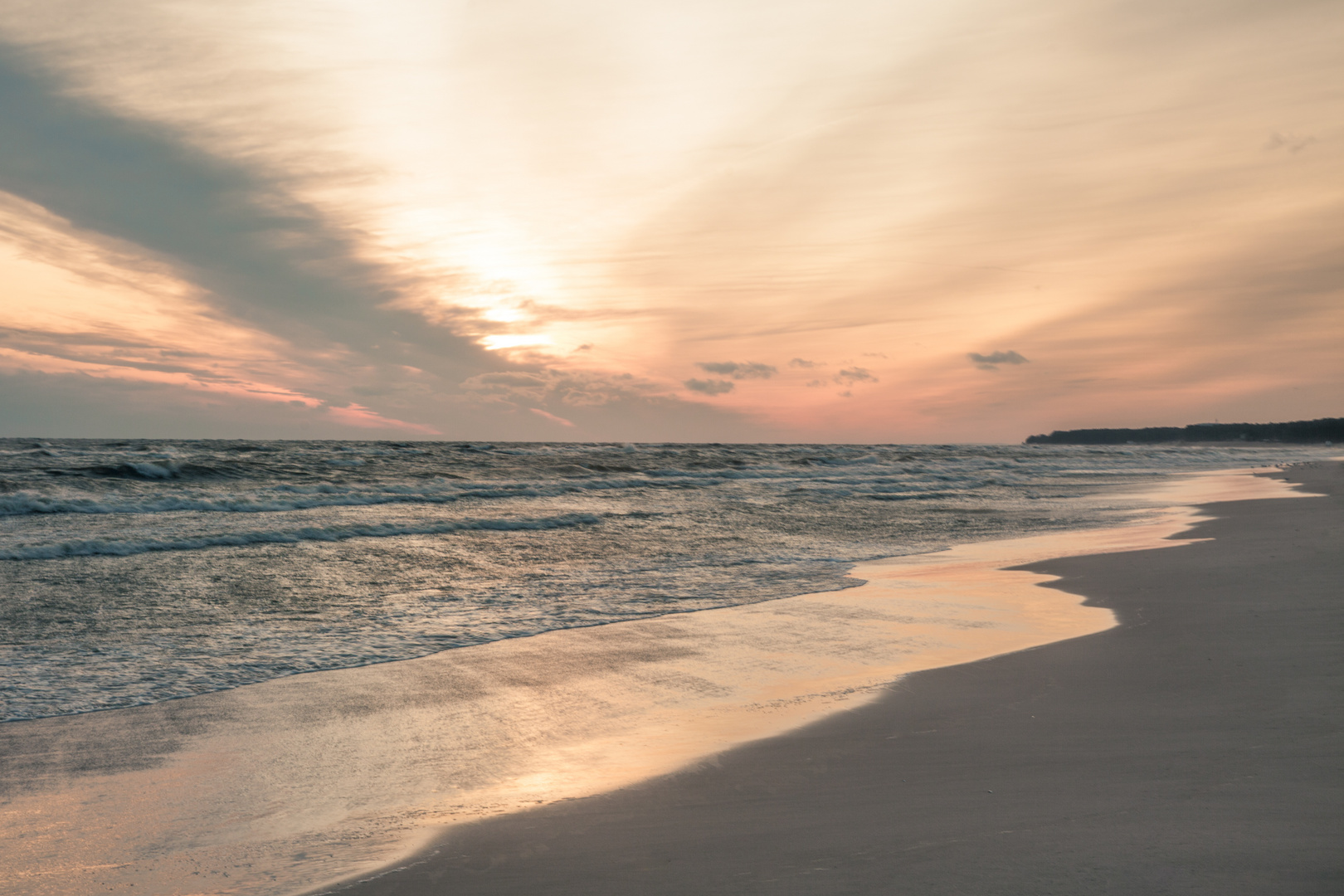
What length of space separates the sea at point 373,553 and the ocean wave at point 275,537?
0.20 feet

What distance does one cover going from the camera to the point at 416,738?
4016 mm

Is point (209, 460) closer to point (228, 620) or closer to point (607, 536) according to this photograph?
point (607, 536)

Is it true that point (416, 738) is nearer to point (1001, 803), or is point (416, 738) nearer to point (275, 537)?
point (1001, 803)

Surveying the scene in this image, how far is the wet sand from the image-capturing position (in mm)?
2457

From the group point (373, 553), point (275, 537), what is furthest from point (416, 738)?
point (275, 537)

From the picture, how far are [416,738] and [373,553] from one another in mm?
7624

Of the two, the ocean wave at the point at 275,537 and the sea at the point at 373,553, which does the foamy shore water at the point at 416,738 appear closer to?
the sea at the point at 373,553

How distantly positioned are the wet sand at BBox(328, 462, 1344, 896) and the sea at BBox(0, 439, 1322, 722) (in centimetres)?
324

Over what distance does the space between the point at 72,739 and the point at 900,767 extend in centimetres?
423

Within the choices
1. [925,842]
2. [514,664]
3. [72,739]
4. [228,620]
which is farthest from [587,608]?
[925,842]

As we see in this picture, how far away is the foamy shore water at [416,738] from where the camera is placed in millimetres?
2854

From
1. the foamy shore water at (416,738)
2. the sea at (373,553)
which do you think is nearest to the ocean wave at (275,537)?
the sea at (373,553)

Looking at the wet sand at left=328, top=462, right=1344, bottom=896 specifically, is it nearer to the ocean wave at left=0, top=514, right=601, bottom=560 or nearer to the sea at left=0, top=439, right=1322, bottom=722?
the sea at left=0, top=439, right=1322, bottom=722

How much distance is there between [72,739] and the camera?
4121 mm
